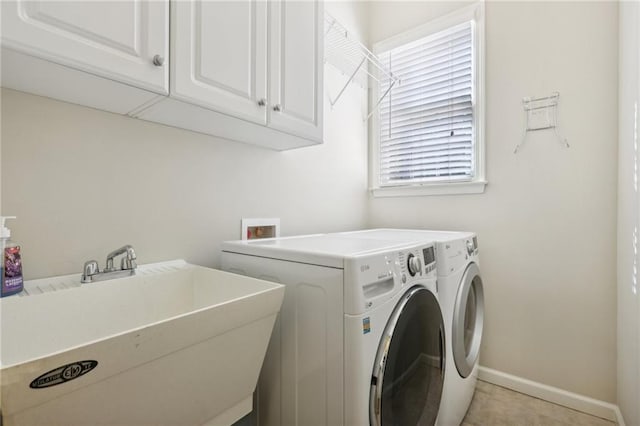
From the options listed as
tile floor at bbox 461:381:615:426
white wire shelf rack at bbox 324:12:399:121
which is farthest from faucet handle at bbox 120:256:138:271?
tile floor at bbox 461:381:615:426

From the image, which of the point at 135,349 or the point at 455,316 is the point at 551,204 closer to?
the point at 455,316

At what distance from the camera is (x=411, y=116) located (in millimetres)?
2422

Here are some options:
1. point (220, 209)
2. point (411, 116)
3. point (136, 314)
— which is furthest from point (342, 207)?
point (136, 314)

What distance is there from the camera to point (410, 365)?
1175 mm

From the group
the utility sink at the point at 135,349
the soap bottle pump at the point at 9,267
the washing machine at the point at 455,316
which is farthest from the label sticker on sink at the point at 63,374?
the washing machine at the point at 455,316

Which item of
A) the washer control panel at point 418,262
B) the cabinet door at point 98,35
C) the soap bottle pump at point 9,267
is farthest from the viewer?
the washer control panel at point 418,262

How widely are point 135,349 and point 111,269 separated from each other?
546 mm

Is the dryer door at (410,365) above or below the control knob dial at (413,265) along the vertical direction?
below

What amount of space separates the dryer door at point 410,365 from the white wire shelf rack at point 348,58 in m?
1.54

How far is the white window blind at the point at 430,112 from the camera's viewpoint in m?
2.17

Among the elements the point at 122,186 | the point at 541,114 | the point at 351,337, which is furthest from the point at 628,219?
the point at 122,186

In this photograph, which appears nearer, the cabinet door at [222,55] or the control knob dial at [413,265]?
the cabinet door at [222,55]

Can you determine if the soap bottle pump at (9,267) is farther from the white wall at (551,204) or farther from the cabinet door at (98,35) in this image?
the white wall at (551,204)

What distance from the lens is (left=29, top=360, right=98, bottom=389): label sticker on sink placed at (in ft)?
1.69
